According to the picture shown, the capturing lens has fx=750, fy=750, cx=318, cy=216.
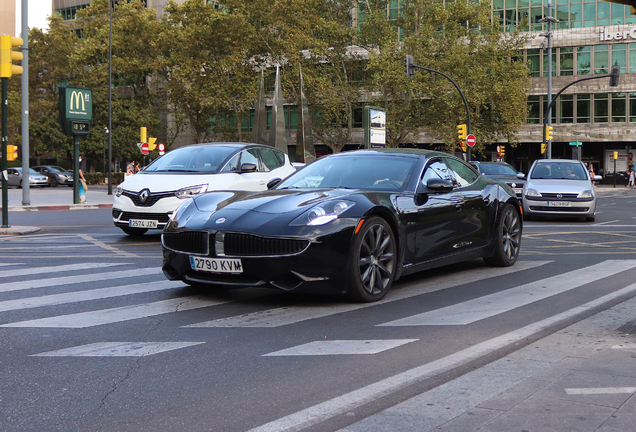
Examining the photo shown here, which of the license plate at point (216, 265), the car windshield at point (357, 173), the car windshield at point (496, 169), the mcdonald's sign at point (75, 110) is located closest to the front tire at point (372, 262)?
the car windshield at point (357, 173)

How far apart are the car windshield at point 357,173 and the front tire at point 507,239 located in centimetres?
177

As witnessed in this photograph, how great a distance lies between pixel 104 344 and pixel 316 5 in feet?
163

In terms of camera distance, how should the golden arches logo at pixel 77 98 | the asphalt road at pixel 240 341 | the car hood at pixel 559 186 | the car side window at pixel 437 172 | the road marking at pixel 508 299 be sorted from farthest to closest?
the golden arches logo at pixel 77 98
the car hood at pixel 559 186
the car side window at pixel 437 172
the road marking at pixel 508 299
the asphalt road at pixel 240 341

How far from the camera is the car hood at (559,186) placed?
715 inches

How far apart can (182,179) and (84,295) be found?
549 centimetres

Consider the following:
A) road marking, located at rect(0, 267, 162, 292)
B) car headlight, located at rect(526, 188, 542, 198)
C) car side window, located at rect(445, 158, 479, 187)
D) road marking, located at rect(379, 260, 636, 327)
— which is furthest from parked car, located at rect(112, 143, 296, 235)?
car headlight, located at rect(526, 188, 542, 198)

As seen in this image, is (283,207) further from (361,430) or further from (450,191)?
(361,430)

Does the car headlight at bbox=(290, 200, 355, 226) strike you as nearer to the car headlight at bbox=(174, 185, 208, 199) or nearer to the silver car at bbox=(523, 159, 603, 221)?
the car headlight at bbox=(174, 185, 208, 199)

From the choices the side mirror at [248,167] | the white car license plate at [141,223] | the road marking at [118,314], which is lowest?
the road marking at [118,314]

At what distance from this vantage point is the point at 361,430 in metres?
3.42

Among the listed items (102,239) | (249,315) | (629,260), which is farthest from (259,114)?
(249,315)

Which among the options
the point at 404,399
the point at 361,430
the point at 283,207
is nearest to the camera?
the point at 361,430

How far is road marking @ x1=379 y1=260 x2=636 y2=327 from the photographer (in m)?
5.98

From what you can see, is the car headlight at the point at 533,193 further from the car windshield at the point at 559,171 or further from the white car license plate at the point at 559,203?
the car windshield at the point at 559,171
